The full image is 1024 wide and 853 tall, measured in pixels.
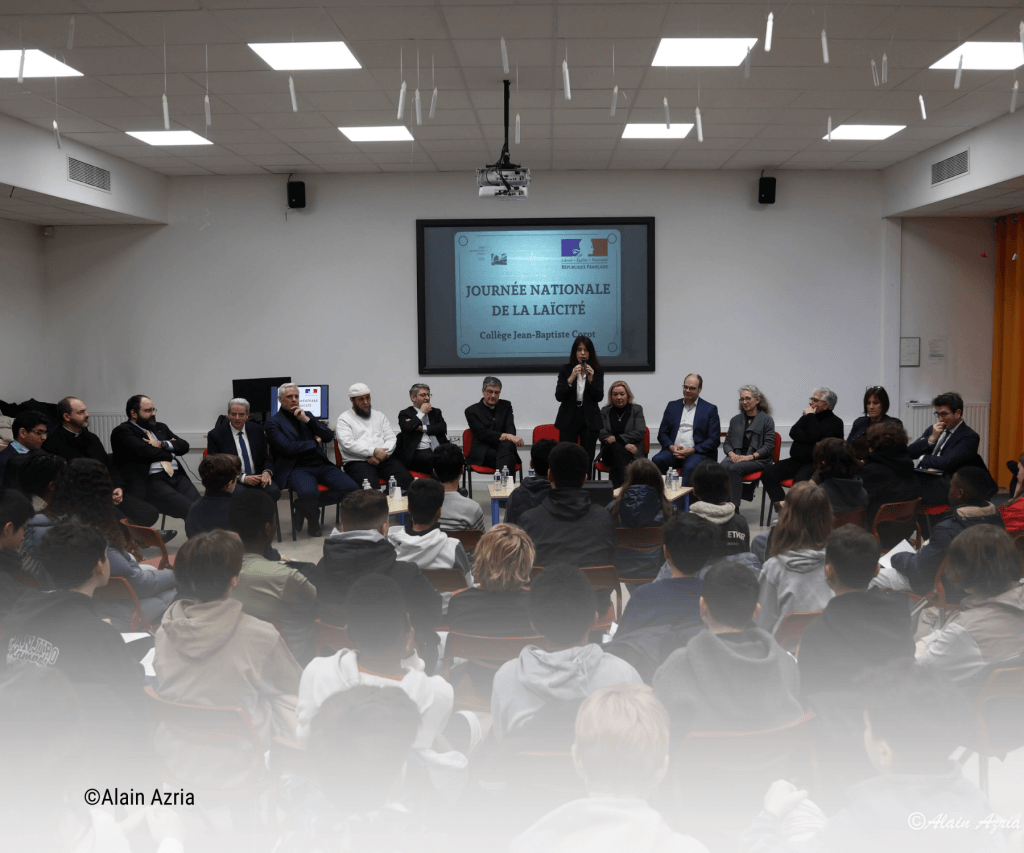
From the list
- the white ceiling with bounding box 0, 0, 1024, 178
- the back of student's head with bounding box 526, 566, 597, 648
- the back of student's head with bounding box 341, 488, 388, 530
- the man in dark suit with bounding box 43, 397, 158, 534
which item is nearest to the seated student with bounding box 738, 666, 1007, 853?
the back of student's head with bounding box 526, 566, 597, 648

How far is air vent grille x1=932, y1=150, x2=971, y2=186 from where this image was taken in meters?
6.59

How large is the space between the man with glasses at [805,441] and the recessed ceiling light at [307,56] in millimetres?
4382

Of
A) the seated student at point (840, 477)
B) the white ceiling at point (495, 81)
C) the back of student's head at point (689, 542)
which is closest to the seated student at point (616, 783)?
the back of student's head at point (689, 542)

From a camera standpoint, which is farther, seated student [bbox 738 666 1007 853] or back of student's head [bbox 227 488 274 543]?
back of student's head [bbox 227 488 274 543]

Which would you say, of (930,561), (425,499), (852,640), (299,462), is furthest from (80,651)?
(299,462)

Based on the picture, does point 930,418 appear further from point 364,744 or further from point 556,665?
point 364,744

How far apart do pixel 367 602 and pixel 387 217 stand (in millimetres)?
6671

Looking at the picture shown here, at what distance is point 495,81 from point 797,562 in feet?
12.8

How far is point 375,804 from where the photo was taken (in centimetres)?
154

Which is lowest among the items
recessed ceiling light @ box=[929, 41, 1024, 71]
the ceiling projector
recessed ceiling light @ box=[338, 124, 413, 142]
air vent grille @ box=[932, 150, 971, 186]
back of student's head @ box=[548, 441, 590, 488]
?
back of student's head @ box=[548, 441, 590, 488]

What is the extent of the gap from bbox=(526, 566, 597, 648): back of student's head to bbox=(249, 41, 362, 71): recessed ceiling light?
387 cm

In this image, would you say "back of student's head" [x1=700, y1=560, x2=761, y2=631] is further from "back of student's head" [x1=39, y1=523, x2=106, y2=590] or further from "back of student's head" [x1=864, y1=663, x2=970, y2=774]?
"back of student's head" [x1=39, y1=523, x2=106, y2=590]

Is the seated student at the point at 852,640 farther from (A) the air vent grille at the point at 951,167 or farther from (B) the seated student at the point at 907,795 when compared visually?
(A) the air vent grille at the point at 951,167

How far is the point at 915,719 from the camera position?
62.6 inches
